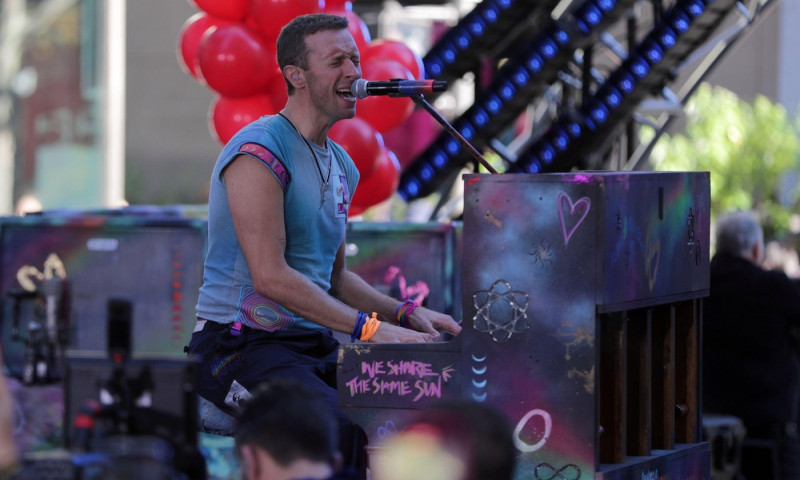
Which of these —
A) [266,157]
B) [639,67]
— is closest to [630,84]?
[639,67]

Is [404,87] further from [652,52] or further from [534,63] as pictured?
[652,52]

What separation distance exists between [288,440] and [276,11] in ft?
14.3

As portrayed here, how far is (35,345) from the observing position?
6.44 metres

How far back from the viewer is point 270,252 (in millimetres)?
3830

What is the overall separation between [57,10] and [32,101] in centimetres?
149

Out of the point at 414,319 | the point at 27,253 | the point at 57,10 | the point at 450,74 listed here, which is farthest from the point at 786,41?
the point at 414,319

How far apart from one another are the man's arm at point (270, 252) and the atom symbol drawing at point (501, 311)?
0.20m

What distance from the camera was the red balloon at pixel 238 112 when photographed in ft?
23.3

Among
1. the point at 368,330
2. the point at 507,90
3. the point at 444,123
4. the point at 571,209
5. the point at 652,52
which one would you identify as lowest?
the point at 368,330

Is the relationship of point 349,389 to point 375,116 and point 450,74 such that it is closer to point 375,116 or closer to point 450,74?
point 375,116

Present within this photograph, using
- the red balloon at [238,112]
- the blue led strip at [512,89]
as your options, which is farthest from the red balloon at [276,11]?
the blue led strip at [512,89]

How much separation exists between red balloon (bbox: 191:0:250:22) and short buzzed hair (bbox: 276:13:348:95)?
10.0ft

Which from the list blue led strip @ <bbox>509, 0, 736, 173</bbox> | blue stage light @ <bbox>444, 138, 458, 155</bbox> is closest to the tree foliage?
blue led strip @ <bbox>509, 0, 736, 173</bbox>

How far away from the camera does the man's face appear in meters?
4.07
